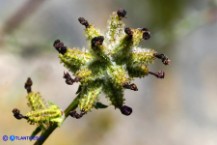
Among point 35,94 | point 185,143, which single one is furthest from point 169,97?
point 35,94

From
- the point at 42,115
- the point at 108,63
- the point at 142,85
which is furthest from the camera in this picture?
the point at 142,85

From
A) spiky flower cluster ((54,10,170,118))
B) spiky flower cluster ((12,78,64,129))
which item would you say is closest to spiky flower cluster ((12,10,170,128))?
spiky flower cluster ((54,10,170,118))

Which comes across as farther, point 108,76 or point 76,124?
point 76,124

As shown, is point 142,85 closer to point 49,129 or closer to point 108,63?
point 49,129

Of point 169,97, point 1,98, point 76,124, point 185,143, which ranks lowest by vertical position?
point 1,98

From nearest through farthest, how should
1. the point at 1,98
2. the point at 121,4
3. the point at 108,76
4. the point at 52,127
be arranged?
1. the point at 108,76
2. the point at 52,127
3. the point at 1,98
4. the point at 121,4

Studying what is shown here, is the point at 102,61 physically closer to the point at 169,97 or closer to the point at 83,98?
the point at 83,98

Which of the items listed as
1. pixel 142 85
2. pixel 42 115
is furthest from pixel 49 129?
pixel 142 85
